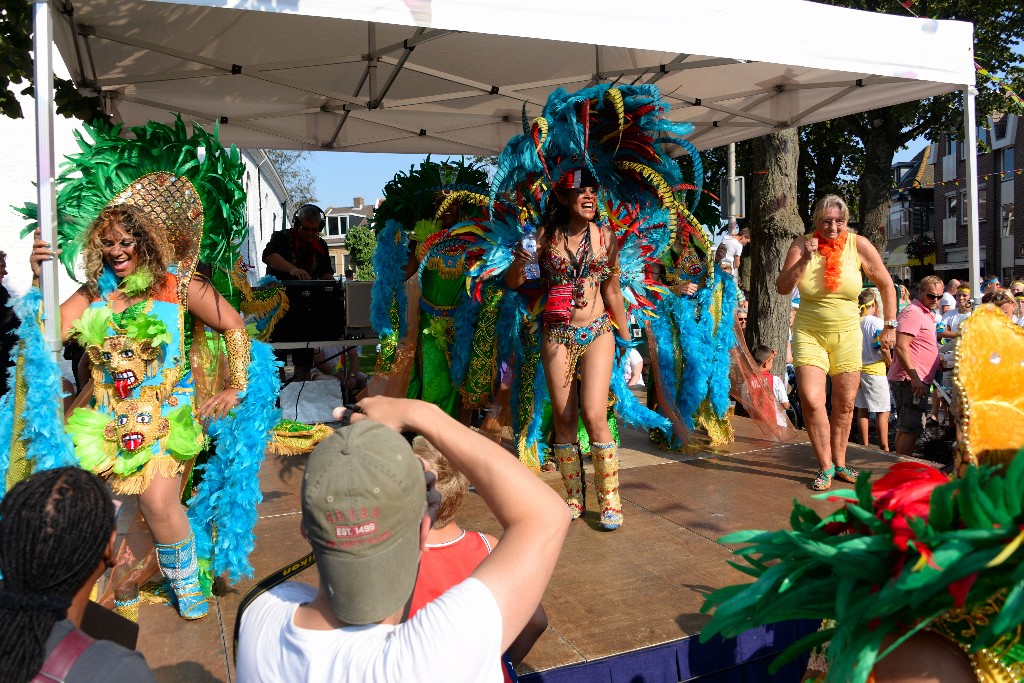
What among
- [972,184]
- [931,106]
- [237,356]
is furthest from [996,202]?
[237,356]

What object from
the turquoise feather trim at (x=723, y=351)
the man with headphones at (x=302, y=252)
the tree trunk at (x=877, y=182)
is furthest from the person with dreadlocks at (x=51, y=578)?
the tree trunk at (x=877, y=182)

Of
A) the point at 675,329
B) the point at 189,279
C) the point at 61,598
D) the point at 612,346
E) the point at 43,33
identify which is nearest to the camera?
the point at 61,598

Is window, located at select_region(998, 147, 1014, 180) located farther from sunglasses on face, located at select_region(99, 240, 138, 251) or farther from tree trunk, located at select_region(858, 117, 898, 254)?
sunglasses on face, located at select_region(99, 240, 138, 251)

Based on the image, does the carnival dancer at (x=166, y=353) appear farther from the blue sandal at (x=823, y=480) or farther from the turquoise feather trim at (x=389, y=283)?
the blue sandal at (x=823, y=480)

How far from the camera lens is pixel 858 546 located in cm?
137

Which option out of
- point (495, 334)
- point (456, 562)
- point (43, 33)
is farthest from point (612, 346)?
point (43, 33)

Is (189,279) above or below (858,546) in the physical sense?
above

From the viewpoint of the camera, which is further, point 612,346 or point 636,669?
point 612,346

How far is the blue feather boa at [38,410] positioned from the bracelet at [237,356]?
2.21 feet

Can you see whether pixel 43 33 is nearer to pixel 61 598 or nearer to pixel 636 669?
pixel 61 598

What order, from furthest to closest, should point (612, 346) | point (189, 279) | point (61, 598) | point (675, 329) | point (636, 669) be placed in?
point (675, 329), point (612, 346), point (189, 279), point (636, 669), point (61, 598)

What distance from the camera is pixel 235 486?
3.46 metres

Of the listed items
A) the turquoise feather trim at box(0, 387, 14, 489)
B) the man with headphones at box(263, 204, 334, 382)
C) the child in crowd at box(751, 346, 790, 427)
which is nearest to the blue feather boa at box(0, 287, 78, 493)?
the turquoise feather trim at box(0, 387, 14, 489)

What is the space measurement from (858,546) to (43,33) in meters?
3.32
